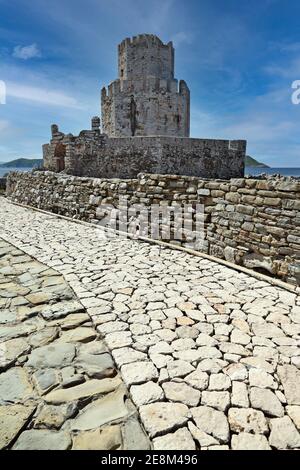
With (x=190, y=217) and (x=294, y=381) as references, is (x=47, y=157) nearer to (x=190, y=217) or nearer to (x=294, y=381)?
(x=190, y=217)

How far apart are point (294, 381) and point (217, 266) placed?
2.98m

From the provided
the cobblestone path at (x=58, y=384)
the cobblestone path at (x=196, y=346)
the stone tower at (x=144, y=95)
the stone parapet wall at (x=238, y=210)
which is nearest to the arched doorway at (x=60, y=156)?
the stone parapet wall at (x=238, y=210)

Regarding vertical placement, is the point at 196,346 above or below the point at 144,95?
below

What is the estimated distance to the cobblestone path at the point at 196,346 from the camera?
1.95m

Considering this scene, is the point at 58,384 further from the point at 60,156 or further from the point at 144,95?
the point at 144,95

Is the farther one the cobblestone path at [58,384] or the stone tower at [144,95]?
the stone tower at [144,95]

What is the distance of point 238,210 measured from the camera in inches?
Answer: 205

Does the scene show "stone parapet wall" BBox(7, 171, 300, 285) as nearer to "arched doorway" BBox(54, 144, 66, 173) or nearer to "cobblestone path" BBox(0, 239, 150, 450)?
"cobblestone path" BBox(0, 239, 150, 450)

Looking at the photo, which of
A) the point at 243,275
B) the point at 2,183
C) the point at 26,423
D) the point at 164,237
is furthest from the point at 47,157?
the point at 26,423

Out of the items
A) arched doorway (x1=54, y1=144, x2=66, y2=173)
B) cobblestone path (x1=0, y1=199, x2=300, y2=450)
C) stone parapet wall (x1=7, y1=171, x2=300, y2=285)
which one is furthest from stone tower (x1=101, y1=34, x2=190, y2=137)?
cobblestone path (x1=0, y1=199, x2=300, y2=450)

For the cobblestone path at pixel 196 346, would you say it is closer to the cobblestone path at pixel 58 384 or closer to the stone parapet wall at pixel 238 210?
the cobblestone path at pixel 58 384

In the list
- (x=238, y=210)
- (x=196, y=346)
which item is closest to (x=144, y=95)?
(x=238, y=210)

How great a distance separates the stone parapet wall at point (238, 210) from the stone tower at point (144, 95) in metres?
17.6

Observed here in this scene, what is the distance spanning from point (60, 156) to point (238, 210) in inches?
483
